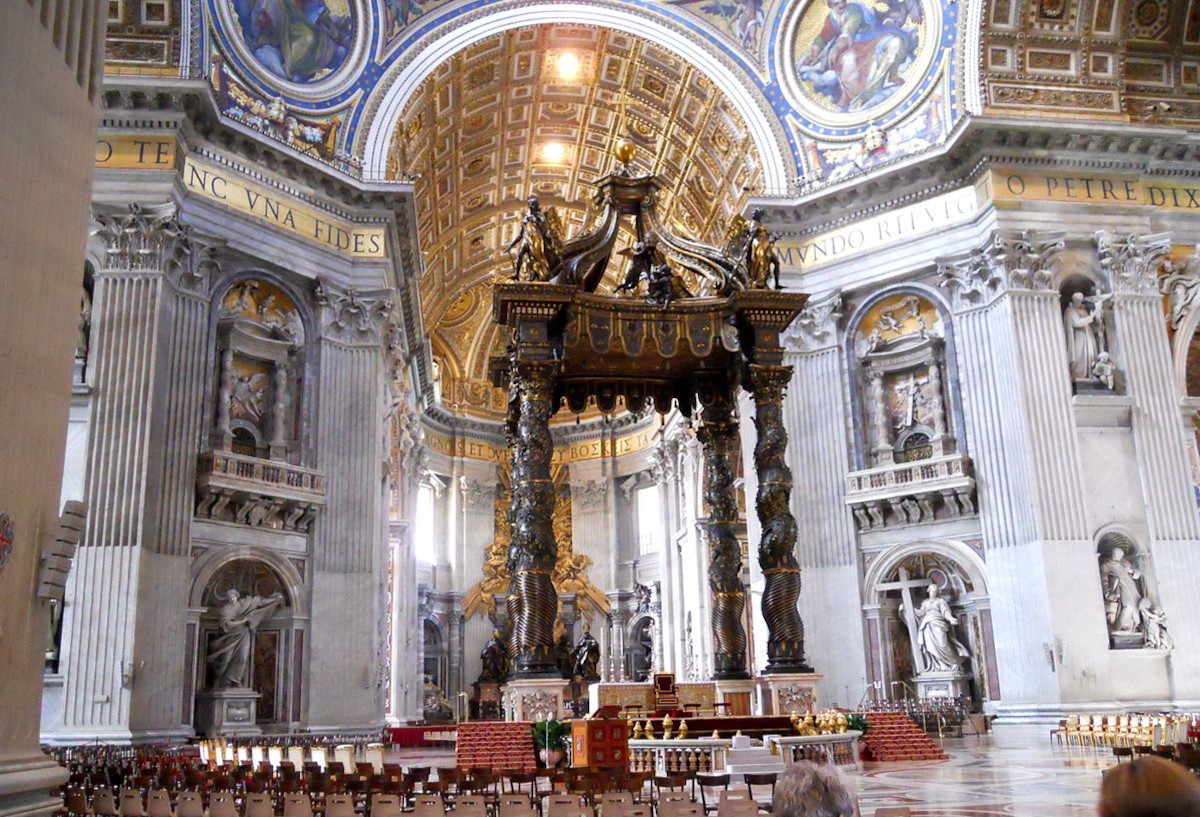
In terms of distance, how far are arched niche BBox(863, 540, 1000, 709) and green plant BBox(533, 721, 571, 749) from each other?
8.93 m

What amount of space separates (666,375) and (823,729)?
5587mm

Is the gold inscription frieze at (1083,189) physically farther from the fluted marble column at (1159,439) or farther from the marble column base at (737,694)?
the marble column base at (737,694)

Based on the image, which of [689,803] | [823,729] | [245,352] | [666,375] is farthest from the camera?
[245,352]

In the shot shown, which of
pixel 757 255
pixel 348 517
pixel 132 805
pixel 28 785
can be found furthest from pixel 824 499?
pixel 28 785

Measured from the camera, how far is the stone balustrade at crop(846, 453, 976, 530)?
19734 millimetres

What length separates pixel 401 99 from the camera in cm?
2284

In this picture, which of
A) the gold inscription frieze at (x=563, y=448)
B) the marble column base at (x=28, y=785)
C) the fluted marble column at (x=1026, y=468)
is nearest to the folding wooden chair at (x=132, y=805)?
the marble column base at (x=28, y=785)

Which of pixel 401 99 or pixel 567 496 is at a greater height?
pixel 401 99

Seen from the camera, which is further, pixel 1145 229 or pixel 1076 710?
pixel 1145 229

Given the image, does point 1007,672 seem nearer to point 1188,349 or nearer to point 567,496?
point 1188,349

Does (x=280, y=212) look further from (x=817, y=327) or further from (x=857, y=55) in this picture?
(x=857, y=55)

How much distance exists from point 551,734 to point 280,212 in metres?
12.2

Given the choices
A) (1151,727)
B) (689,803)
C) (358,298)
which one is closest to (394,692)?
(358,298)

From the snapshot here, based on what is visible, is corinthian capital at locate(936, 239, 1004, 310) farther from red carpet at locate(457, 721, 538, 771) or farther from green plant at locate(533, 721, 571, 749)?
red carpet at locate(457, 721, 538, 771)
